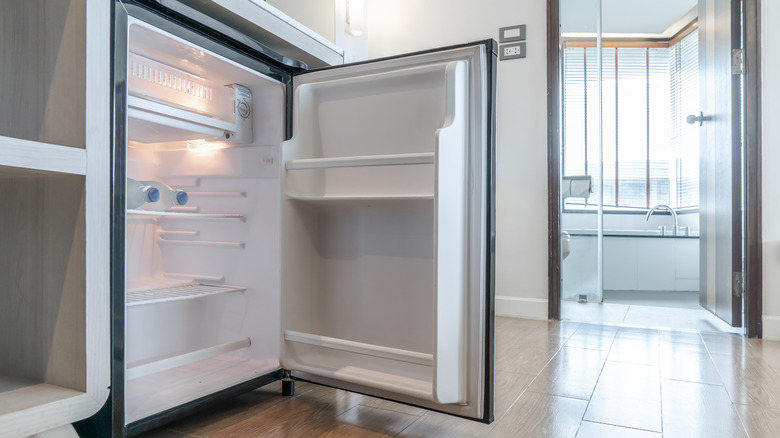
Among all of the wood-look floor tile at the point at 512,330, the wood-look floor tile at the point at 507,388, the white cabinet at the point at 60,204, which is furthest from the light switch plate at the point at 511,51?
the white cabinet at the point at 60,204

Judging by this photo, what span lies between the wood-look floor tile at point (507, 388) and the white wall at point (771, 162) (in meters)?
1.46

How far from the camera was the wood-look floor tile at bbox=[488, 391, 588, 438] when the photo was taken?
129 cm

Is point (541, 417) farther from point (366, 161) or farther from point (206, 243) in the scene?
point (206, 243)

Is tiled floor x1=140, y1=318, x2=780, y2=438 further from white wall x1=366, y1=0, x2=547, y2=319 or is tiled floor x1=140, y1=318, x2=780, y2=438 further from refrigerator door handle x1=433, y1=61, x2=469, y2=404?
white wall x1=366, y1=0, x2=547, y2=319

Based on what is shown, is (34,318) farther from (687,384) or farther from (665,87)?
(665,87)

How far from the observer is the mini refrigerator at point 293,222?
1.17m

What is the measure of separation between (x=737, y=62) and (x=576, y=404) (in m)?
2.02

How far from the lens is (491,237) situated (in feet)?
3.98

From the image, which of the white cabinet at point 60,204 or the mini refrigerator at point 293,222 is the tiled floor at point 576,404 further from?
the white cabinet at point 60,204

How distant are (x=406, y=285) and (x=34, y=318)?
2.83 feet

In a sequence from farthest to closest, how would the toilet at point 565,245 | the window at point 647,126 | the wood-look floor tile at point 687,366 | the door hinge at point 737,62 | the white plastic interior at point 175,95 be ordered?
the window at point 647,126 < the toilet at point 565,245 < the door hinge at point 737,62 < the wood-look floor tile at point 687,366 < the white plastic interior at point 175,95

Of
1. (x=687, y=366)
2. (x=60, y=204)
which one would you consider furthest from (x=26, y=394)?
(x=687, y=366)

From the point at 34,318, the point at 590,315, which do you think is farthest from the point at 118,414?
the point at 590,315

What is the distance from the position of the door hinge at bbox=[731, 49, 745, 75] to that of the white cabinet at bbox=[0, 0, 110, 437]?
2.73 metres
